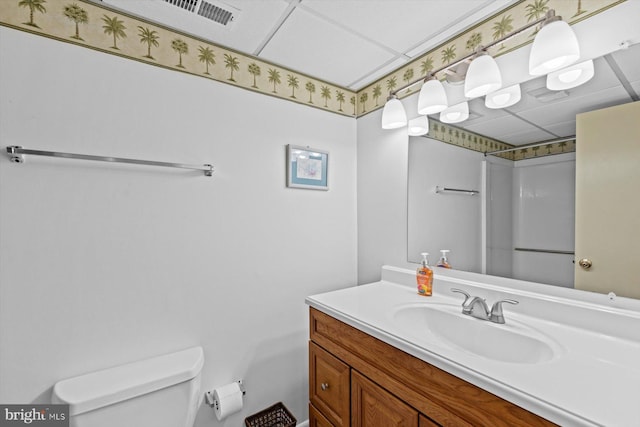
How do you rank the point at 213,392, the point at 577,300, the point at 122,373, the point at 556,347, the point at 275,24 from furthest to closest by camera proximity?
the point at 213,392
the point at 275,24
the point at 122,373
the point at 577,300
the point at 556,347

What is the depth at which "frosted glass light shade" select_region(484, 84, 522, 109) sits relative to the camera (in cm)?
119

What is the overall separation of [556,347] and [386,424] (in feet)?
1.93

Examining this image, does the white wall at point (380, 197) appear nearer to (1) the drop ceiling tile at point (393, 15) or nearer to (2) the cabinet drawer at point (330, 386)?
(1) the drop ceiling tile at point (393, 15)

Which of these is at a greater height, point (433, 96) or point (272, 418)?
point (433, 96)

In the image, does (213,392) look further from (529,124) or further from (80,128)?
(529,124)

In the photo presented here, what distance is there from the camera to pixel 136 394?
1057 mm

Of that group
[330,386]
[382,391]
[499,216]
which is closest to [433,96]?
[499,216]

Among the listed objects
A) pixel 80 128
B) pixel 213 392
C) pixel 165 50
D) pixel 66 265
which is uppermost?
pixel 165 50

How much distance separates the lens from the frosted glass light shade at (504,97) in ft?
3.89

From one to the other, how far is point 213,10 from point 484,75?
1163mm

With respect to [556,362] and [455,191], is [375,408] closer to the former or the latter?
[556,362]

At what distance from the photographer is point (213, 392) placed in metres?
1.38

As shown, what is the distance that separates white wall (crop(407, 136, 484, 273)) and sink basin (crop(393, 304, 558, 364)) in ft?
1.06

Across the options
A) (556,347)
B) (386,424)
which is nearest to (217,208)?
(386,424)
